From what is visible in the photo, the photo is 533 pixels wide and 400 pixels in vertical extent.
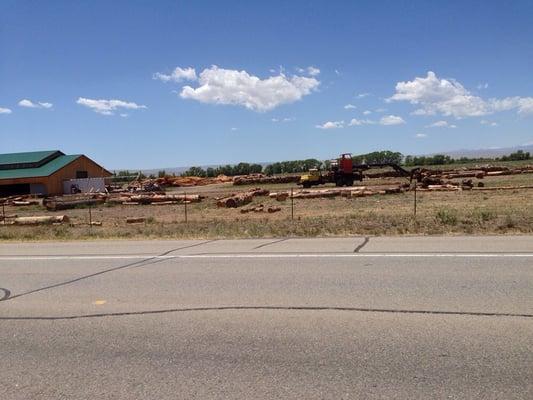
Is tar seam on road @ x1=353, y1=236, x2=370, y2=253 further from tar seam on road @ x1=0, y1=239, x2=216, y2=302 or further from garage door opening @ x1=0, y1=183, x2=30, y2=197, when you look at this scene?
garage door opening @ x1=0, y1=183, x2=30, y2=197

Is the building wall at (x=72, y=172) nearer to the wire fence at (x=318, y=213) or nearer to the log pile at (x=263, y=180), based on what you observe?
the wire fence at (x=318, y=213)

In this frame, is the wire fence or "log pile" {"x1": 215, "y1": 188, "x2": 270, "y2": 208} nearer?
the wire fence

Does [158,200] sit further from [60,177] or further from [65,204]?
[60,177]

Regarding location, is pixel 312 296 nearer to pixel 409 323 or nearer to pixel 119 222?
pixel 409 323

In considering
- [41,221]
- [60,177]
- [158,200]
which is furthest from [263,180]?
[41,221]

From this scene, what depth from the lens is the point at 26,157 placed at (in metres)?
71.2

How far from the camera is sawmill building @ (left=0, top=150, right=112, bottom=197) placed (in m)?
63.2

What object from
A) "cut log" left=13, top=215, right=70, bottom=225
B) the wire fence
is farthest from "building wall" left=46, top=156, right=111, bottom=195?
"cut log" left=13, top=215, right=70, bottom=225

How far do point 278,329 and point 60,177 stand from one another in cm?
6478

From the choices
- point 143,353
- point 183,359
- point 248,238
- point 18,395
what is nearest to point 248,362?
point 183,359

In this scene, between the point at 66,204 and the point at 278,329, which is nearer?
the point at 278,329

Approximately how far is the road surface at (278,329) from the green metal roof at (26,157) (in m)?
64.5

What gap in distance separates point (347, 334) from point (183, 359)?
5.50 ft

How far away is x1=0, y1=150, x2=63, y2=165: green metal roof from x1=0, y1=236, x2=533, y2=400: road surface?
64460 millimetres
